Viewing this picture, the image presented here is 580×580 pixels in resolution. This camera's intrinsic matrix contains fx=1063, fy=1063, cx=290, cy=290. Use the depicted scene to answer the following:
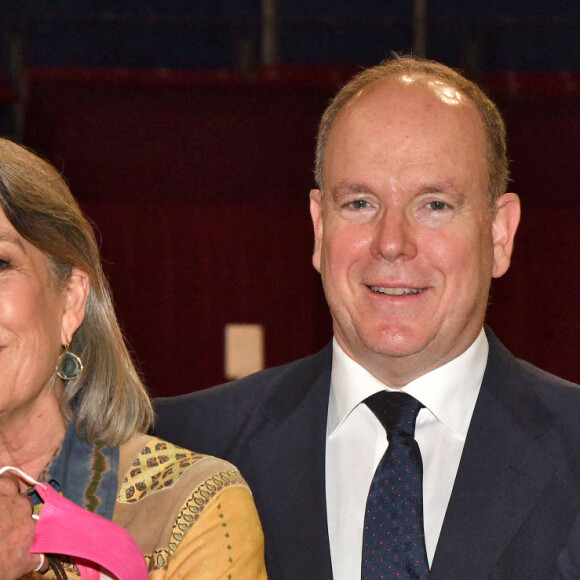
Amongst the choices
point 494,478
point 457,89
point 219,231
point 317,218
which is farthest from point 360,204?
point 219,231

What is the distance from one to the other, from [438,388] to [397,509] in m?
0.25

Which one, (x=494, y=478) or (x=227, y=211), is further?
(x=227, y=211)

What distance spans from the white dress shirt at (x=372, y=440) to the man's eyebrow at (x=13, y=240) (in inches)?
24.9

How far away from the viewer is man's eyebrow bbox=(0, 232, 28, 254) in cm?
169

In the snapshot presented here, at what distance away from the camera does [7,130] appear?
466 cm

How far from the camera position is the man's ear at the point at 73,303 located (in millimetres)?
1787

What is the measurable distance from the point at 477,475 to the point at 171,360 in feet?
7.12

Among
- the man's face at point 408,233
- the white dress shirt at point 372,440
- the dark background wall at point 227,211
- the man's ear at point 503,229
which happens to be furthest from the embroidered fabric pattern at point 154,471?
the dark background wall at point 227,211

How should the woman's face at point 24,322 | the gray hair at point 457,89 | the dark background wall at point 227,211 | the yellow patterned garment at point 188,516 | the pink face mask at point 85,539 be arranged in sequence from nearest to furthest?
the pink face mask at point 85,539, the yellow patterned garment at point 188,516, the woman's face at point 24,322, the gray hair at point 457,89, the dark background wall at point 227,211

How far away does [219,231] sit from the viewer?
3.82m

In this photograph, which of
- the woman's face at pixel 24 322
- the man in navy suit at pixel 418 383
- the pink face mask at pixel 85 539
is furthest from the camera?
the man in navy suit at pixel 418 383

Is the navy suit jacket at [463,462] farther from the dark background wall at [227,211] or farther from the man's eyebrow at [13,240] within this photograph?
the dark background wall at [227,211]

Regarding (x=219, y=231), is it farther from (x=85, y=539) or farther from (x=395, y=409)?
(x=85, y=539)

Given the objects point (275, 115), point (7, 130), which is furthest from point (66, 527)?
point (7, 130)
